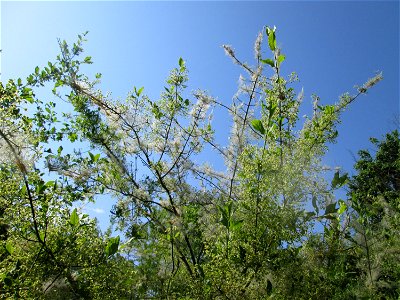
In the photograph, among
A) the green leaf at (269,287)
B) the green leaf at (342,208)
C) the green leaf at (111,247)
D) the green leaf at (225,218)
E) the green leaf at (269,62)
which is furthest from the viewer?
the green leaf at (269,62)

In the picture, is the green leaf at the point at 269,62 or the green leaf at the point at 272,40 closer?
the green leaf at the point at 272,40

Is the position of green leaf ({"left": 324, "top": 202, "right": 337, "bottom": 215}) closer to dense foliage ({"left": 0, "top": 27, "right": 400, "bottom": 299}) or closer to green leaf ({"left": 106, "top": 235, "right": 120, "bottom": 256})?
dense foliage ({"left": 0, "top": 27, "right": 400, "bottom": 299})

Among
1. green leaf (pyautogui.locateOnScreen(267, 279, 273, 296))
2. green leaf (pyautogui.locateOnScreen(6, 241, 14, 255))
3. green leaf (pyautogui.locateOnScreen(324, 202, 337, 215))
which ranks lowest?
green leaf (pyautogui.locateOnScreen(267, 279, 273, 296))

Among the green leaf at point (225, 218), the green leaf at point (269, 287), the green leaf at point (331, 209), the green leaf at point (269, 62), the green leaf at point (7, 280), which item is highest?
the green leaf at point (269, 62)

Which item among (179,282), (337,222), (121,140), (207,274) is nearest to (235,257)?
(207,274)

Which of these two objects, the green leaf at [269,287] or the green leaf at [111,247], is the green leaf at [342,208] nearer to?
the green leaf at [269,287]

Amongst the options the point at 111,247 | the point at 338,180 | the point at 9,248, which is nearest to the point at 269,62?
the point at 338,180

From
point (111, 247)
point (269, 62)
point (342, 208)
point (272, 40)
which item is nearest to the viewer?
point (111, 247)

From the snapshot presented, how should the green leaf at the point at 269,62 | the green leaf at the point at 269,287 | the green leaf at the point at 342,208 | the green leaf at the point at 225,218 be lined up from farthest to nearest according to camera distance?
the green leaf at the point at 269,62 → the green leaf at the point at 342,208 → the green leaf at the point at 225,218 → the green leaf at the point at 269,287

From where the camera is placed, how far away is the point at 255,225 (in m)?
2.73

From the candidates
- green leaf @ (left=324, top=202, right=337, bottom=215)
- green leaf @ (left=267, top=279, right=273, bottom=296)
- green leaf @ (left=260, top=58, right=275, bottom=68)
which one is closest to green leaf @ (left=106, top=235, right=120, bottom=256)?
green leaf @ (left=267, top=279, right=273, bottom=296)

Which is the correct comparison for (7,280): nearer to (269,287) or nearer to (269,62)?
(269,287)

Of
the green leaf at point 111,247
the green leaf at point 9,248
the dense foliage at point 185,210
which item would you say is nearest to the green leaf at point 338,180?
the dense foliage at point 185,210

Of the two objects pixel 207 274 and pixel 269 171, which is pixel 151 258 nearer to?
pixel 207 274
